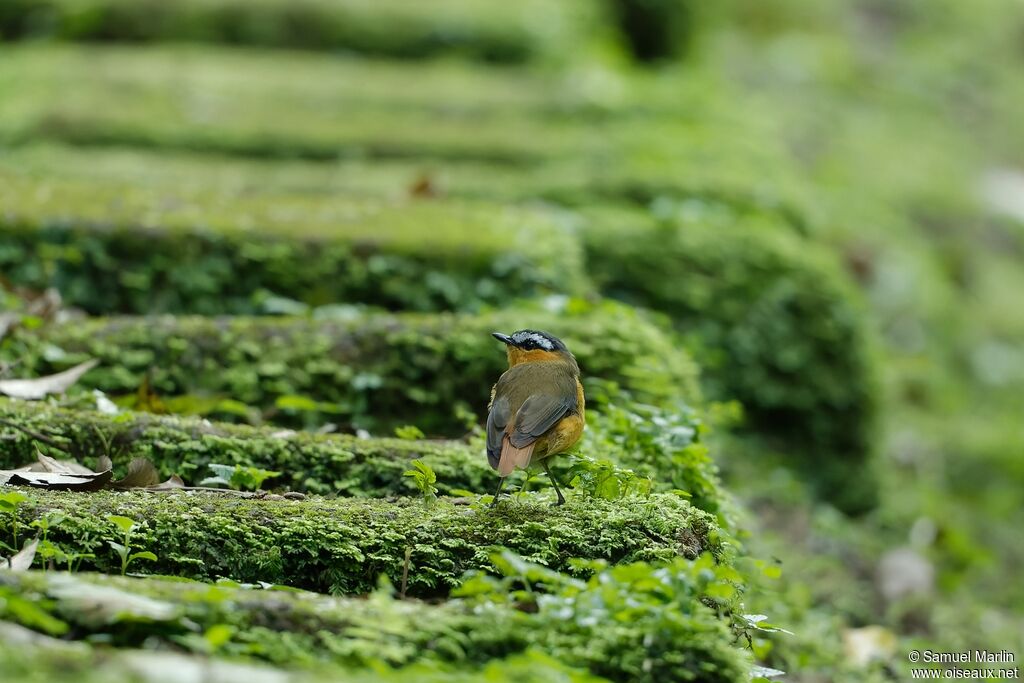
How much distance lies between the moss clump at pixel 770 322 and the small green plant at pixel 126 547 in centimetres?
362

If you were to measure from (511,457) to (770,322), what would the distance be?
11.5 feet

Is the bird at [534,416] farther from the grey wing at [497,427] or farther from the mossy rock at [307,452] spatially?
the mossy rock at [307,452]

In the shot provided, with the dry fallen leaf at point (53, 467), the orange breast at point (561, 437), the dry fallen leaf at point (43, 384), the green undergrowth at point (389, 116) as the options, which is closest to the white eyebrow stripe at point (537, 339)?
the orange breast at point (561, 437)

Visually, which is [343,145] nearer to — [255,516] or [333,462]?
[333,462]

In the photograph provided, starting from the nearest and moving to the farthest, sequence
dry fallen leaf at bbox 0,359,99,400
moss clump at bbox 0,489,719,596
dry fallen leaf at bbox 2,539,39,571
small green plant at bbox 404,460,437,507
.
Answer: dry fallen leaf at bbox 2,539,39,571 < moss clump at bbox 0,489,719,596 < small green plant at bbox 404,460,437,507 < dry fallen leaf at bbox 0,359,99,400

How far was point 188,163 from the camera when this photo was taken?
7301 millimetres

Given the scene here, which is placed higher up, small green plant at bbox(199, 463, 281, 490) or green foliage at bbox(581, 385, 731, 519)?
green foliage at bbox(581, 385, 731, 519)

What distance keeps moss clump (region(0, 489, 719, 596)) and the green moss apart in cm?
728

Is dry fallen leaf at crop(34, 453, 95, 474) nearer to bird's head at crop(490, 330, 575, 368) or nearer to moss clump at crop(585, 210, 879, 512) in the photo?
bird's head at crop(490, 330, 575, 368)

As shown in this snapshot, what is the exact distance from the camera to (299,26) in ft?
33.2

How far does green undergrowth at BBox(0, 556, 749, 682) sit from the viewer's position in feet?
8.14

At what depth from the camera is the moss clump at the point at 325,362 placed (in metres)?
4.42

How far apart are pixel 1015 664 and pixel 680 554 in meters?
2.59

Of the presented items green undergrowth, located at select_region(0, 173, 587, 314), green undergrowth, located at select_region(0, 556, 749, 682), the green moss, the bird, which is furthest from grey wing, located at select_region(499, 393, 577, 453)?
the green moss
